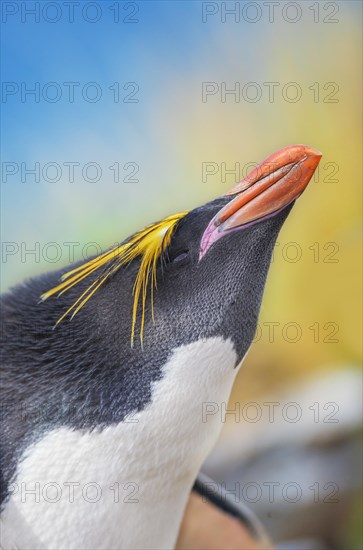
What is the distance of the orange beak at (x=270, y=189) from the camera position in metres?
0.82

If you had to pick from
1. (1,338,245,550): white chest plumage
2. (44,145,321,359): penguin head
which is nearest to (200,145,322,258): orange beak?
(44,145,321,359): penguin head

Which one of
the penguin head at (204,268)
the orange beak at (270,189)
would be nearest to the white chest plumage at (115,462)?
the penguin head at (204,268)

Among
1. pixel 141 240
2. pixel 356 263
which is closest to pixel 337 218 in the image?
pixel 356 263

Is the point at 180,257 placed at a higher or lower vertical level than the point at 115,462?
higher

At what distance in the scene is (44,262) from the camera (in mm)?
1868

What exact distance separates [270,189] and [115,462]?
409 mm

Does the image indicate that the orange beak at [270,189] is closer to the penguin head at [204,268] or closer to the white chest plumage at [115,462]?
the penguin head at [204,268]

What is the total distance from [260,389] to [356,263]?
51 cm

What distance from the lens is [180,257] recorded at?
87cm

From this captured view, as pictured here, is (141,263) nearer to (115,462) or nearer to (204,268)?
(204,268)

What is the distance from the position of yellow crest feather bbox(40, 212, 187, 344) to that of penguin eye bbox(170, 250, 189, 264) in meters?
0.02

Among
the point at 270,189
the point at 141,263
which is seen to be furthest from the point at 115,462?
the point at 270,189

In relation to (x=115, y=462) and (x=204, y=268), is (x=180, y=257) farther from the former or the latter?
(x=115, y=462)

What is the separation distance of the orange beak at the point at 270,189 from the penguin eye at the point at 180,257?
1.7 inches
